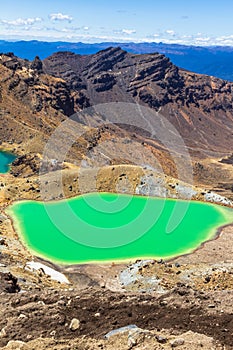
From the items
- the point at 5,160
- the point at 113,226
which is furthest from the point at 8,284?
the point at 5,160

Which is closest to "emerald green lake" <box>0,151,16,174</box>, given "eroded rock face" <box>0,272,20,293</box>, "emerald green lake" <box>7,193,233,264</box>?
"emerald green lake" <box>7,193,233,264</box>

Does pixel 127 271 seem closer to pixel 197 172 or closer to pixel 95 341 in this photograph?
pixel 95 341

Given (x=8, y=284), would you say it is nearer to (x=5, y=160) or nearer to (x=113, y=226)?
(x=113, y=226)

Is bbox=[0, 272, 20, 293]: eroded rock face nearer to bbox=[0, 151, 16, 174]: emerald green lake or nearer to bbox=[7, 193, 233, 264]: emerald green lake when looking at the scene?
bbox=[7, 193, 233, 264]: emerald green lake

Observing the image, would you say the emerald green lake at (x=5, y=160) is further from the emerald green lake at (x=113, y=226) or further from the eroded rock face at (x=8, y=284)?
the eroded rock face at (x=8, y=284)

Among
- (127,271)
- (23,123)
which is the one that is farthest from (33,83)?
(127,271)

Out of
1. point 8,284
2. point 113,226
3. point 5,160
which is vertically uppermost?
point 8,284

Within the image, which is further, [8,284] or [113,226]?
[113,226]
